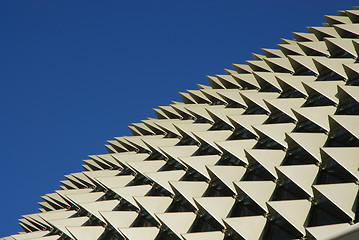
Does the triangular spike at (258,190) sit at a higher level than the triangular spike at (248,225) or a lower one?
higher

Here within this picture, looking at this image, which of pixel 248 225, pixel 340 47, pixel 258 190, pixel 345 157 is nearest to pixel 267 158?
pixel 258 190

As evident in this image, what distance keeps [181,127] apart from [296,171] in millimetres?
10579

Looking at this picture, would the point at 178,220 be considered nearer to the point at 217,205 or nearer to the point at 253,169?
the point at 217,205

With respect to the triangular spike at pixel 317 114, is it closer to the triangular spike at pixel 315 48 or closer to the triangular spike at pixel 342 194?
the triangular spike at pixel 342 194

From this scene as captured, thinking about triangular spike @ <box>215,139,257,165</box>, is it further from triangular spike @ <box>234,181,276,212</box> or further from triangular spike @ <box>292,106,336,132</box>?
triangular spike @ <box>292,106,336,132</box>

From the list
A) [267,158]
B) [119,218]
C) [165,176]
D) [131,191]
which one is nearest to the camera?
[267,158]

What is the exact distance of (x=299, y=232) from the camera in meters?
13.2

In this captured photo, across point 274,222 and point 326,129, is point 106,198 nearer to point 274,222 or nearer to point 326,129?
point 274,222

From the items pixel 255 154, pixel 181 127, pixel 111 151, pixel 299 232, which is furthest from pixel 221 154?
pixel 111 151

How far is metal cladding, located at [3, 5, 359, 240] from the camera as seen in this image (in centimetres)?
1385

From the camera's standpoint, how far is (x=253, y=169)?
56.6 ft

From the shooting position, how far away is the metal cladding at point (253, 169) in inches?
545

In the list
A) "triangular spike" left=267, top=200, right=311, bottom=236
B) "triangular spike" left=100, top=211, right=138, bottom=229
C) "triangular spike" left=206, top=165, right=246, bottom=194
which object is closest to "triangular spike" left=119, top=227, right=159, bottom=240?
"triangular spike" left=100, top=211, right=138, bottom=229

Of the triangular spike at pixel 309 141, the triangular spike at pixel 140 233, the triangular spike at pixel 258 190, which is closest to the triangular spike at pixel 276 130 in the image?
the triangular spike at pixel 309 141
